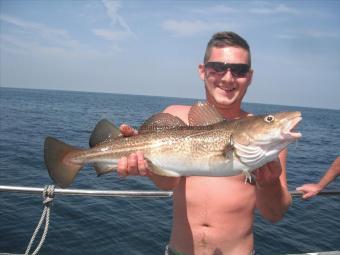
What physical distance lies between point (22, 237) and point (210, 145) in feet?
30.0

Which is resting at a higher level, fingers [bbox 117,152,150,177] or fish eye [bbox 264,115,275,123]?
fish eye [bbox 264,115,275,123]

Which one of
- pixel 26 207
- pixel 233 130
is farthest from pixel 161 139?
pixel 26 207

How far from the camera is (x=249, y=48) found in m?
4.21

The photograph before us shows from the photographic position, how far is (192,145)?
3633 mm

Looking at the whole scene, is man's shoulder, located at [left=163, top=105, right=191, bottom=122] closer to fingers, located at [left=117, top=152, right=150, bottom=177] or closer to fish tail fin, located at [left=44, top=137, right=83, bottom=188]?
fingers, located at [left=117, top=152, right=150, bottom=177]

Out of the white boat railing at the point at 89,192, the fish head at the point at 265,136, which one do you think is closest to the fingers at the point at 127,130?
the white boat railing at the point at 89,192

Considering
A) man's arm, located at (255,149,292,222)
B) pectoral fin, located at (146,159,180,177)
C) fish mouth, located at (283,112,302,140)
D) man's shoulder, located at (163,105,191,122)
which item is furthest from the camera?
man's shoulder, located at (163,105,191,122)

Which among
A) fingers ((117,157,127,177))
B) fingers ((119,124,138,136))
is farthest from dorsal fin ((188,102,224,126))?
fingers ((117,157,127,177))

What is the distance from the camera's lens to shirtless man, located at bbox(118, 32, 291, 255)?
391 cm

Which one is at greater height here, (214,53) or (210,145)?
Result: (214,53)

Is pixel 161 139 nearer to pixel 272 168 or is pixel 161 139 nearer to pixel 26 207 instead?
pixel 272 168

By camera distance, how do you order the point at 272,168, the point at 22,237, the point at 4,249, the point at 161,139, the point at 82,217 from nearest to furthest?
1. the point at 272,168
2. the point at 161,139
3. the point at 4,249
4. the point at 22,237
5. the point at 82,217

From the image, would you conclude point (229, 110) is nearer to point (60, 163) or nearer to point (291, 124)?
point (291, 124)

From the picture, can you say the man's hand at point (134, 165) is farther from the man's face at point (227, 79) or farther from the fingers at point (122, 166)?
the man's face at point (227, 79)
